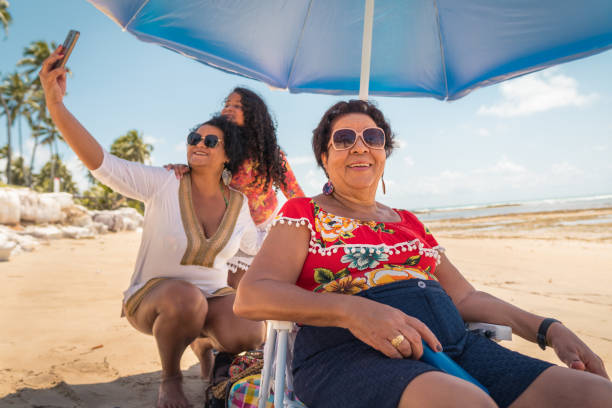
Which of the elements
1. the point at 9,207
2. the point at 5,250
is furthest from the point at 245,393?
the point at 9,207

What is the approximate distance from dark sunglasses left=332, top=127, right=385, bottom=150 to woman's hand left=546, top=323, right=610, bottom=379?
3.67 feet

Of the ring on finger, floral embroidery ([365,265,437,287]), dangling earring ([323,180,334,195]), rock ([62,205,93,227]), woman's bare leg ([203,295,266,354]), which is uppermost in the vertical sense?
dangling earring ([323,180,334,195])

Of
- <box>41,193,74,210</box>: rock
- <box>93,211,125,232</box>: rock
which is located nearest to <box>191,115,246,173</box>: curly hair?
<box>41,193,74,210</box>: rock

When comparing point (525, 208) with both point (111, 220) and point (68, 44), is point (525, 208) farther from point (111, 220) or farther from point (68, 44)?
point (68, 44)

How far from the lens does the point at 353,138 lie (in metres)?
1.98

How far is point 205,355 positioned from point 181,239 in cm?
97

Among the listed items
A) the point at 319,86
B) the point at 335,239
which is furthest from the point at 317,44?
the point at 335,239

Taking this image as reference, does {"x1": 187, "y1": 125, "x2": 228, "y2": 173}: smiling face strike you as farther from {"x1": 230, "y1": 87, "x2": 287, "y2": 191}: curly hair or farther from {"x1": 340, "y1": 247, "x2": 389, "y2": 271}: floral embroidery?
{"x1": 340, "y1": 247, "x2": 389, "y2": 271}: floral embroidery

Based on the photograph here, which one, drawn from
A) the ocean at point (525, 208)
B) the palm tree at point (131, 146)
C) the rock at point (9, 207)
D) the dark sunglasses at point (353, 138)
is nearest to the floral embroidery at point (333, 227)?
the dark sunglasses at point (353, 138)

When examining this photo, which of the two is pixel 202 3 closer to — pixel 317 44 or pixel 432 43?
pixel 317 44

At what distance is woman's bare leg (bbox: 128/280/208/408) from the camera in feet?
7.64

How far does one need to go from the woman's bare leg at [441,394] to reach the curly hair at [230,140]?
84.7 inches

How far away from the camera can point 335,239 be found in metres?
1.72

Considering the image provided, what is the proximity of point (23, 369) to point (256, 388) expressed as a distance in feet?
5.93
